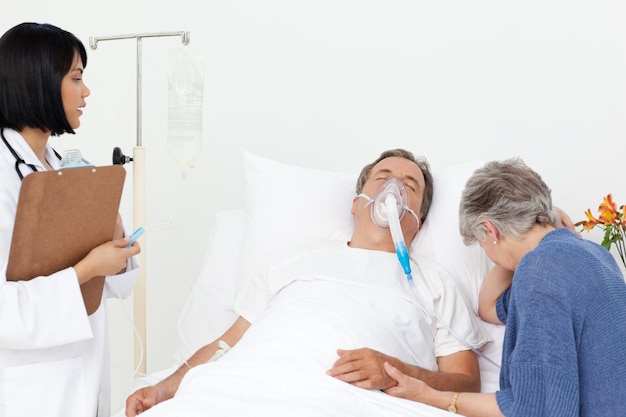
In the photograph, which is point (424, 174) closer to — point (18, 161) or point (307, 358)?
point (307, 358)

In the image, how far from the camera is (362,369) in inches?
70.7

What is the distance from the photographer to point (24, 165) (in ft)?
5.88

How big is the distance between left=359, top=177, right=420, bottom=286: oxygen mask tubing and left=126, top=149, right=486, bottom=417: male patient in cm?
2

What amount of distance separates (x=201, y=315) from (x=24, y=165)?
0.88 metres

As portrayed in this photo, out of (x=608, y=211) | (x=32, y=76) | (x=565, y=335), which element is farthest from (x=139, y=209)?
(x=608, y=211)

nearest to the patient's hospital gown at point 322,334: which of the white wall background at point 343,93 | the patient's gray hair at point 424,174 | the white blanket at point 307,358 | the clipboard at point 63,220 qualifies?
the white blanket at point 307,358

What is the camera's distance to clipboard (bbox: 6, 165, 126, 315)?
168cm

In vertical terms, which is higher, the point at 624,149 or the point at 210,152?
the point at 624,149

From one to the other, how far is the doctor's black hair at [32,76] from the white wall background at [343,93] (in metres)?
0.89

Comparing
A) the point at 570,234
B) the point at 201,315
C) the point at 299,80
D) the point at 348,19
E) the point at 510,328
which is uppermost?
the point at 348,19

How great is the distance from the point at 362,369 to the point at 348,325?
16 cm

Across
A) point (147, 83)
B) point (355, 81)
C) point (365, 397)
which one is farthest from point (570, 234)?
point (147, 83)

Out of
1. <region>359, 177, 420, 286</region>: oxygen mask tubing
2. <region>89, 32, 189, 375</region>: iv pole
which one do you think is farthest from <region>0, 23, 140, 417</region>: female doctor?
<region>359, 177, 420, 286</region>: oxygen mask tubing

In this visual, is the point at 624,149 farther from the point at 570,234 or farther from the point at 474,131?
the point at 570,234
